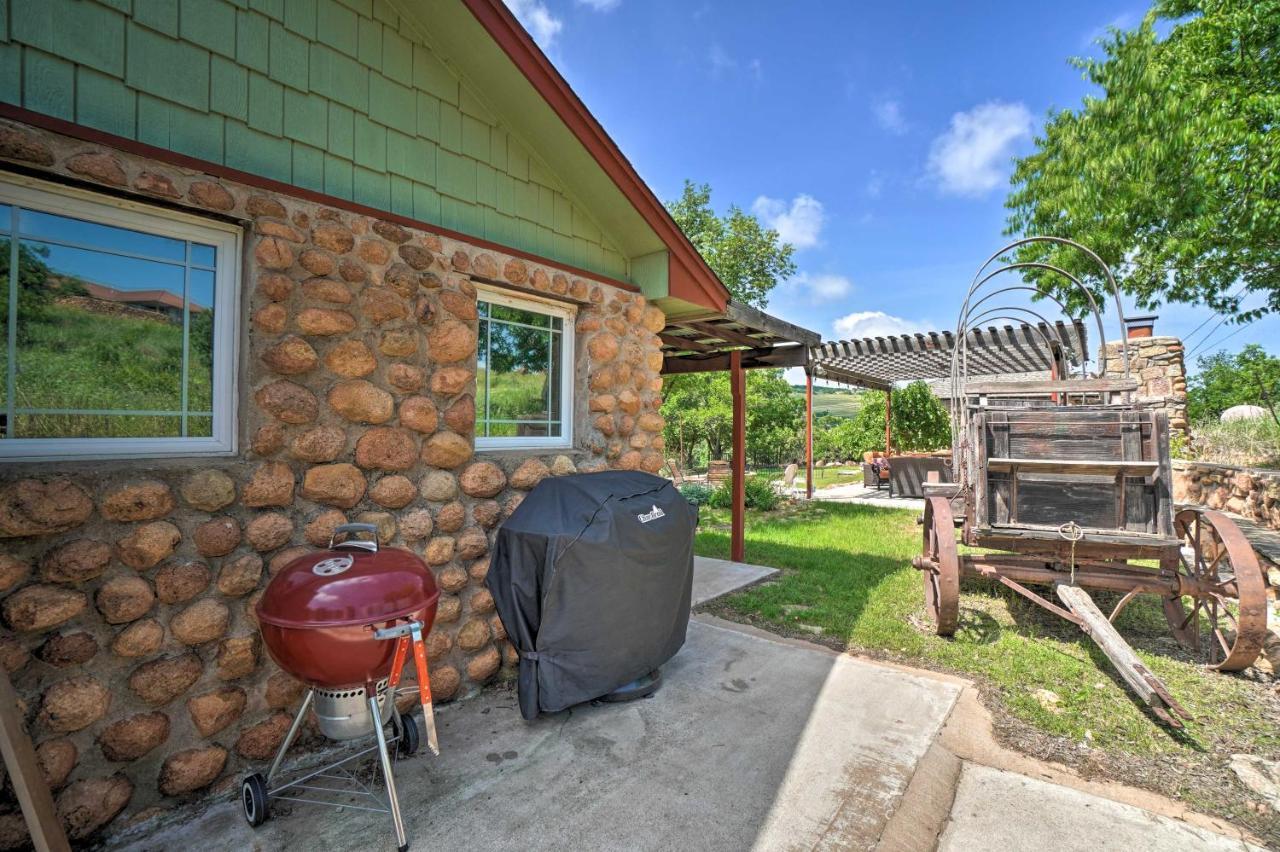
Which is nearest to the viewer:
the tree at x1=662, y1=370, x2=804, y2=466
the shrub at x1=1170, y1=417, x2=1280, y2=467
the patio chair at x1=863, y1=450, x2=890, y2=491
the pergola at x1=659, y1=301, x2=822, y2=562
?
the pergola at x1=659, y1=301, x2=822, y2=562

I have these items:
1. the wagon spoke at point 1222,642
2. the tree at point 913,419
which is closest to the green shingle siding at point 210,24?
the wagon spoke at point 1222,642

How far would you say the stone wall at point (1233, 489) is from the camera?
6.65m

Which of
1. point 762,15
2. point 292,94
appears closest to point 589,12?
point 762,15

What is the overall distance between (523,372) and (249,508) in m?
1.70

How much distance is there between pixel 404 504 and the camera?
2.86m

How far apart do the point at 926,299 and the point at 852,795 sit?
94.6 feet

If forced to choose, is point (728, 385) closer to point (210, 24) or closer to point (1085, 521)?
point (1085, 521)

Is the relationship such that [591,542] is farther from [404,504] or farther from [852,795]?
[852,795]

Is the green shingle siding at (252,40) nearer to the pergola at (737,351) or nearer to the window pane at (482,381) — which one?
the window pane at (482,381)

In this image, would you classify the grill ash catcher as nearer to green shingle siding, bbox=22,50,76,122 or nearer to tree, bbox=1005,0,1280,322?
green shingle siding, bbox=22,50,76,122

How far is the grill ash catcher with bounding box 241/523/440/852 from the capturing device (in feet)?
6.10

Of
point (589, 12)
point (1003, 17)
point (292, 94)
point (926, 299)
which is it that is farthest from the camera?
point (926, 299)

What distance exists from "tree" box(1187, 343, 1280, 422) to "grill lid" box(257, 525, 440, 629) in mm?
30056

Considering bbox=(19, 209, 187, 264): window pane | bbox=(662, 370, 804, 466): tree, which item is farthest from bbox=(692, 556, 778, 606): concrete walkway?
bbox=(662, 370, 804, 466): tree
